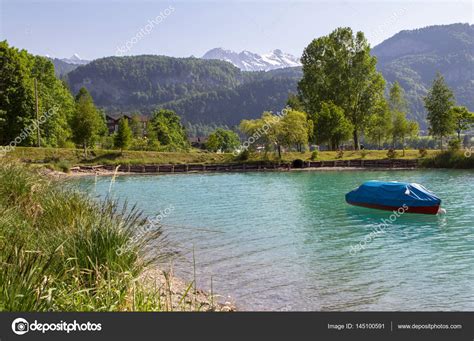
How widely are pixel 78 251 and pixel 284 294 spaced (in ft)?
20.5

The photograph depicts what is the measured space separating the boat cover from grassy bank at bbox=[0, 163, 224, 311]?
19.1 m

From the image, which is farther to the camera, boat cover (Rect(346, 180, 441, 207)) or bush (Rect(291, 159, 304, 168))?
bush (Rect(291, 159, 304, 168))

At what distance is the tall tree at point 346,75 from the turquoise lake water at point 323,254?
158 feet

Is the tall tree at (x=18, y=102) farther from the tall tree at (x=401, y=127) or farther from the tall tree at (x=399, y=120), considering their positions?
the tall tree at (x=399, y=120)

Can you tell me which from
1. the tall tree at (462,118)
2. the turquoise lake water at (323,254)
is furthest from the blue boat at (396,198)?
the tall tree at (462,118)

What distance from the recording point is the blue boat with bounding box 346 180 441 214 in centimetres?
2592

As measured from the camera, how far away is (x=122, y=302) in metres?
6.40

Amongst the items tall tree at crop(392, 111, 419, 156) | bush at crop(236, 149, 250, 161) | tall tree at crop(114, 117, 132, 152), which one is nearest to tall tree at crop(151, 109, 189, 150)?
tall tree at crop(114, 117, 132, 152)

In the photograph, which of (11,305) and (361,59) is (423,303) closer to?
(11,305)

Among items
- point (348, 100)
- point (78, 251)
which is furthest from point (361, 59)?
point (78, 251)

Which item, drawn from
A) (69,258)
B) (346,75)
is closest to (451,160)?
(346,75)

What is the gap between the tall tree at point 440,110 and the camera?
6838 cm

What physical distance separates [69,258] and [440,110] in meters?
69.9

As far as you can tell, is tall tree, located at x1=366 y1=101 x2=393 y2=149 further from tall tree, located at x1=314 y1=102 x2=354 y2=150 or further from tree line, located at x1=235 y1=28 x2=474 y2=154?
tall tree, located at x1=314 y1=102 x2=354 y2=150
